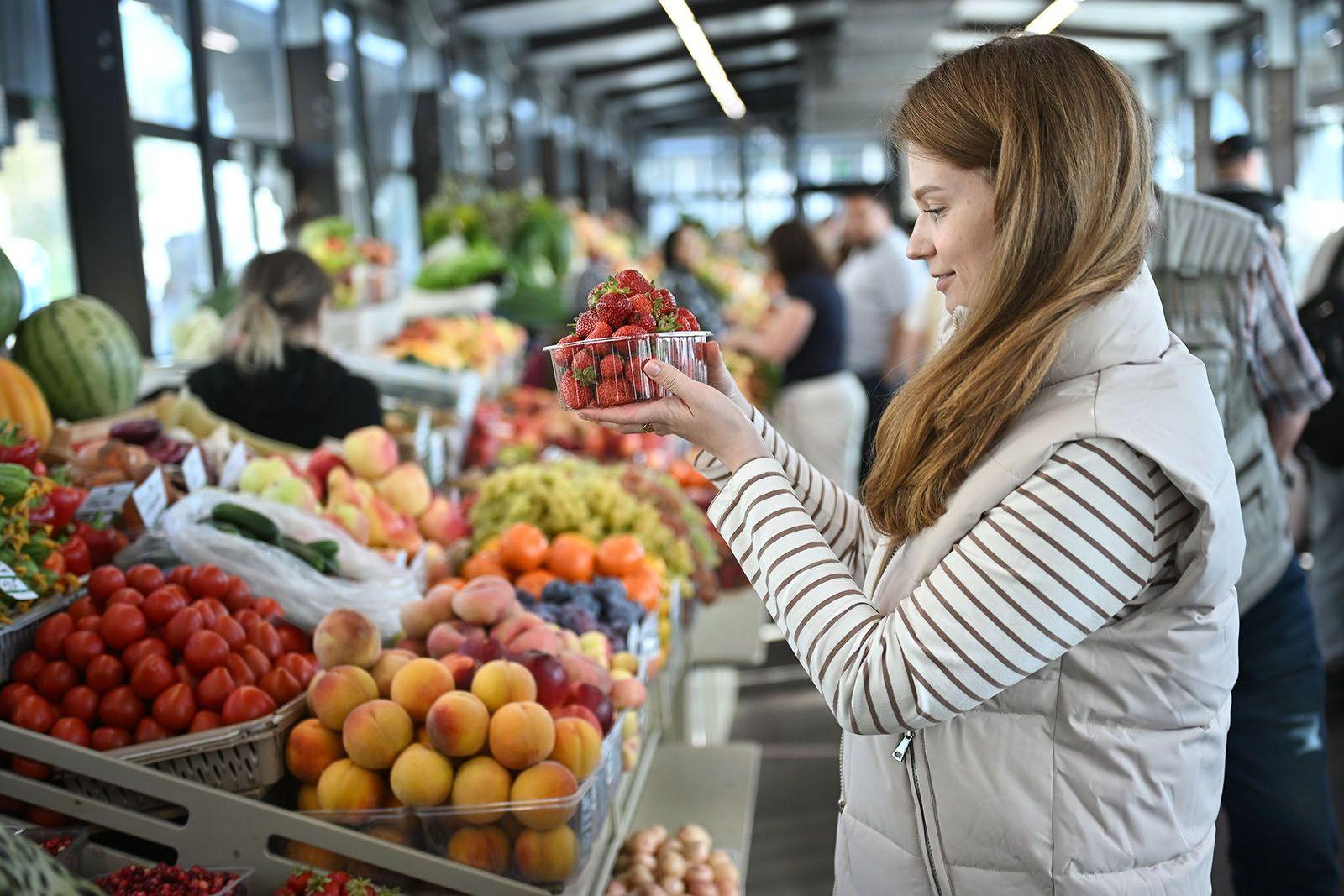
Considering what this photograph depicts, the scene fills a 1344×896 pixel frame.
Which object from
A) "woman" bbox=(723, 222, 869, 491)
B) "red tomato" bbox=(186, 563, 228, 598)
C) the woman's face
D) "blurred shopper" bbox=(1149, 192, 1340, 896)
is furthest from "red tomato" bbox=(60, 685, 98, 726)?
"woman" bbox=(723, 222, 869, 491)

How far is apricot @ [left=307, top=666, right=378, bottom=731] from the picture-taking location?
1.58m

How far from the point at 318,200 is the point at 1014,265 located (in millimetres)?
5594

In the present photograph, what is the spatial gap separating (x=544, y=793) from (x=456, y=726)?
144 millimetres

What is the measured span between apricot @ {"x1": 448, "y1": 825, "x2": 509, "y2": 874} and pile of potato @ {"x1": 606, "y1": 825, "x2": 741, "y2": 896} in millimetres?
622

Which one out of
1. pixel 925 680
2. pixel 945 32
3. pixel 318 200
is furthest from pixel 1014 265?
pixel 945 32

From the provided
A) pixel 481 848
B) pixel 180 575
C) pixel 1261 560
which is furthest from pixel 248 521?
pixel 1261 560

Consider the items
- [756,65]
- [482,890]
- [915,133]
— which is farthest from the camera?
[756,65]

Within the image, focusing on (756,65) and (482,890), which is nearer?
(482,890)

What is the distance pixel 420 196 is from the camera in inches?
298

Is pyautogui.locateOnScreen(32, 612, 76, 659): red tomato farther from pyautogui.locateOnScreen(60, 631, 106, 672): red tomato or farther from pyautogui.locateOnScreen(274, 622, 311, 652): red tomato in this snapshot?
pyautogui.locateOnScreen(274, 622, 311, 652): red tomato

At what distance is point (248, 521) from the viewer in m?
2.03

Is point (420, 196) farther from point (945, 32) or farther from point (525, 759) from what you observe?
point (945, 32)

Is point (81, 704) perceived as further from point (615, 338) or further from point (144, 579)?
point (615, 338)

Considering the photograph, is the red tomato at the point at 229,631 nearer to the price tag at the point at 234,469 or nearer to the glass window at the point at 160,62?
the price tag at the point at 234,469
